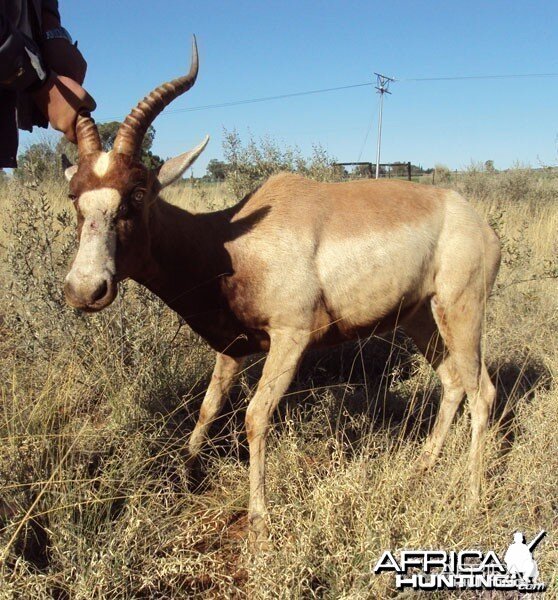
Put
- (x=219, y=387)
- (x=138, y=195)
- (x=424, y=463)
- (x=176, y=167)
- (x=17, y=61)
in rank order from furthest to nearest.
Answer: (x=219, y=387)
(x=424, y=463)
(x=176, y=167)
(x=138, y=195)
(x=17, y=61)

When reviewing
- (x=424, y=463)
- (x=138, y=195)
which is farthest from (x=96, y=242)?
(x=424, y=463)

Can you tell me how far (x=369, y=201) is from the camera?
4.32 m

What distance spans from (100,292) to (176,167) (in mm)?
1068

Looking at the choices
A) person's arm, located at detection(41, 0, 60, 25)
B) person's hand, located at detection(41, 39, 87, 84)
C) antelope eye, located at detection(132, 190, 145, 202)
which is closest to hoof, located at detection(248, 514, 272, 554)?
antelope eye, located at detection(132, 190, 145, 202)

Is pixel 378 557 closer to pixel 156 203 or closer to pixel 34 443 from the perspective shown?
pixel 34 443

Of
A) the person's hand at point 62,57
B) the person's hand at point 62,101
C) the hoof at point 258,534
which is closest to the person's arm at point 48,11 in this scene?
the person's hand at point 62,57

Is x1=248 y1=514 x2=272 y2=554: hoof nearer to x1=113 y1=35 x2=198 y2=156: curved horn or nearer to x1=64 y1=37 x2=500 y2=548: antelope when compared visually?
x1=64 y1=37 x2=500 y2=548: antelope

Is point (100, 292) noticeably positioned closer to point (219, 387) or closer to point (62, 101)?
point (62, 101)

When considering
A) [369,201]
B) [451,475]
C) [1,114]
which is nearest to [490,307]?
[369,201]

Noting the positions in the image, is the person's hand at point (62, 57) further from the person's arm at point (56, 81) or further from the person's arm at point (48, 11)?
the person's arm at point (48, 11)

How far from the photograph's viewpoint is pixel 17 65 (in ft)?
8.35

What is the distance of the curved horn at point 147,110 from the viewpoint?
3.22 metres

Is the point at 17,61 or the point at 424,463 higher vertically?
the point at 17,61

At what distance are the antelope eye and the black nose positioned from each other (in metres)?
0.58
